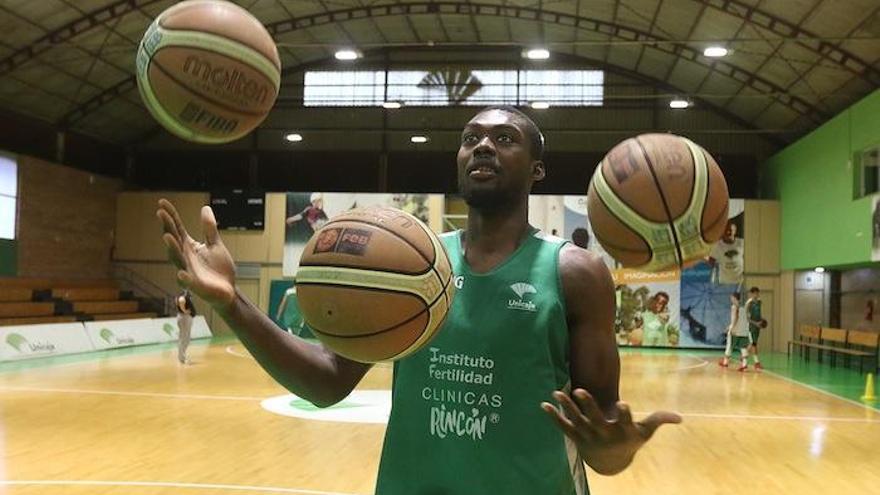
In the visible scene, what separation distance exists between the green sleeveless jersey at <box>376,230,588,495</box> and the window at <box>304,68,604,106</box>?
75.5 feet

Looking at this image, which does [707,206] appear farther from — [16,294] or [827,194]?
[16,294]

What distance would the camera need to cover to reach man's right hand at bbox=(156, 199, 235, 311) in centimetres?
194

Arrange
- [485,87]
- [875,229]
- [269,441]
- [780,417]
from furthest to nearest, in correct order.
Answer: [485,87]
[875,229]
[780,417]
[269,441]

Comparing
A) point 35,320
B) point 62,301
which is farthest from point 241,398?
point 62,301

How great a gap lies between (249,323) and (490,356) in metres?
0.63

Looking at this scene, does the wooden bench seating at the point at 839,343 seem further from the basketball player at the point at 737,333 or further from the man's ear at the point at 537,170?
the man's ear at the point at 537,170

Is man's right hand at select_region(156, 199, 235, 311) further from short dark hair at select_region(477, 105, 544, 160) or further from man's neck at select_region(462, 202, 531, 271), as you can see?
short dark hair at select_region(477, 105, 544, 160)

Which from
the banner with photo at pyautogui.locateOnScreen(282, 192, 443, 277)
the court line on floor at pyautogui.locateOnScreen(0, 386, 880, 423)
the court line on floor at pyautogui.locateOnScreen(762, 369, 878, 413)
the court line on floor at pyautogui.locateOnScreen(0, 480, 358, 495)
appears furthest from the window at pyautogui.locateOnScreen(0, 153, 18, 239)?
the court line on floor at pyautogui.locateOnScreen(762, 369, 878, 413)

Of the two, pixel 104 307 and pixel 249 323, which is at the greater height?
pixel 249 323

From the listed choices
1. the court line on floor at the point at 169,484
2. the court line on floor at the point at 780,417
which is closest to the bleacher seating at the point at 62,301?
the court line on floor at the point at 169,484

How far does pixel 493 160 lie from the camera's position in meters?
2.27

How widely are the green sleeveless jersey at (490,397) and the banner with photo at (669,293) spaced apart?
810 inches

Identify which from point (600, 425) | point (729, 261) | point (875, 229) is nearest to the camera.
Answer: point (600, 425)

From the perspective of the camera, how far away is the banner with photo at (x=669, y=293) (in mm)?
22641
